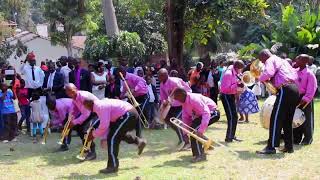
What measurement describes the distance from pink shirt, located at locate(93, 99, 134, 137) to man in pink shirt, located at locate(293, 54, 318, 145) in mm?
3649

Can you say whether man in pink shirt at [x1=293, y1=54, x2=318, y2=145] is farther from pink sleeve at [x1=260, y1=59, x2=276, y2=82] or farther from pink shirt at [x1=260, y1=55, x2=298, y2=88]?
pink sleeve at [x1=260, y1=59, x2=276, y2=82]

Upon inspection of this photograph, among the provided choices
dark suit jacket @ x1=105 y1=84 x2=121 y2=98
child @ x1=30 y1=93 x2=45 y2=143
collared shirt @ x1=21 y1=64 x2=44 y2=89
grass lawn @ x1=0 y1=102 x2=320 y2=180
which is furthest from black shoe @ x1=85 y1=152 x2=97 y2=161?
collared shirt @ x1=21 y1=64 x2=44 y2=89

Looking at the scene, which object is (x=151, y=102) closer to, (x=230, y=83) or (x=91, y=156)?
(x=230, y=83)

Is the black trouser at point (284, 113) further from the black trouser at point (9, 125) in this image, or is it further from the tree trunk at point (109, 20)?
the tree trunk at point (109, 20)

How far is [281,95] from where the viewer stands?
9.11 metres

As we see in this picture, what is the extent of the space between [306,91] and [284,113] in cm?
110

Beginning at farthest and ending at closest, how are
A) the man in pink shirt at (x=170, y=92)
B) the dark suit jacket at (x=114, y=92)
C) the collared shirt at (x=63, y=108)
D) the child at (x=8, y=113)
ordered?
the dark suit jacket at (x=114, y=92)
the child at (x=8, y=113)
the collared shirt at (x=63, y=108)
the man in pink shirt at (x=170, y=92)

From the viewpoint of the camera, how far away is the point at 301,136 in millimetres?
10477

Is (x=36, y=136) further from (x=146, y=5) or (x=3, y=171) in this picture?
(x=146, y=5)

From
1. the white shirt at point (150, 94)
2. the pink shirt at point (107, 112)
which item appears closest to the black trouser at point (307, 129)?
the pink shirt at point (107, 112)

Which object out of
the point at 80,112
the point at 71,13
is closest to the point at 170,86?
the point at 80,112

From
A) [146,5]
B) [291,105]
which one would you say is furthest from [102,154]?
[146,5]

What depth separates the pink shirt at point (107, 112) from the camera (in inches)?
316

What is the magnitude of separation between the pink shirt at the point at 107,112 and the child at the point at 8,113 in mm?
4422
